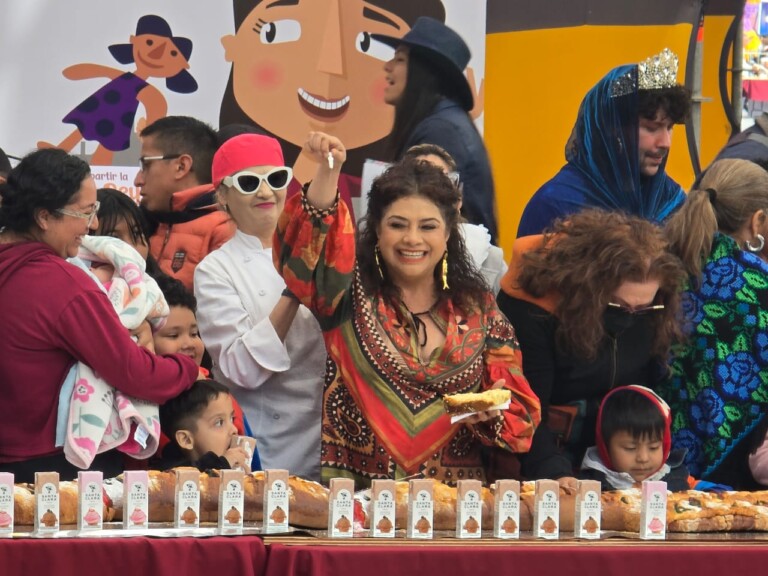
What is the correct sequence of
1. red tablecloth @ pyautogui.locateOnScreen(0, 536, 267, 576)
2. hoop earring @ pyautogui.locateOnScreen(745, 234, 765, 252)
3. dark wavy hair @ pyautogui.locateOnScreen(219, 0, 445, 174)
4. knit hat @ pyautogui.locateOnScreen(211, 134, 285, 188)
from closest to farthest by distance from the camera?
red tablecloth @ pyautogui.locateOnScreen(0, 536, 267, 576) → knit hat @ pyautogui.locateOnScreen(211, 134, 285, 188) → hoop earring @ pyautogui.locateOnScreen(745, 234, 765, 252) → dark wavy hair @ pyautogui.locateOnScreen(219, 0, 445, 174)

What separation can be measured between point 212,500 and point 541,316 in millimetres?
1179

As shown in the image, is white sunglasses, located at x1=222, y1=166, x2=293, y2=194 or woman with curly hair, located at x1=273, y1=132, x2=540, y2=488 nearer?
woman with curly hair, located at x1=273, y1=132, x2=540, y2=488

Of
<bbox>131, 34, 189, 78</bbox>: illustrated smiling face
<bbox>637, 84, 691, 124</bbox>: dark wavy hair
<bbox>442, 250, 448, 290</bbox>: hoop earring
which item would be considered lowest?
<bbox>442, 250, 448, 290</bbox>: hoop earring

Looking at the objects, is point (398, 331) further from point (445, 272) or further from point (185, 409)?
point (185, 409)

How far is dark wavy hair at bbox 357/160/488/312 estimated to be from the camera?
3521mm

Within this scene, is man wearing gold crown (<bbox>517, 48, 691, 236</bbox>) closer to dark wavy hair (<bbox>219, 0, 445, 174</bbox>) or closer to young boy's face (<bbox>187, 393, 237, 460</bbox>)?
dark wavy hair (<bbox>219, 0, 445, 174</bbox>)

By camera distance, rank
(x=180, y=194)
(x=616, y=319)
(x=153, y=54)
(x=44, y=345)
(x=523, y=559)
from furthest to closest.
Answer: (x=153, y=54) < (x=180, y=194) < (x=616, y=319) < (x=44, y=345) < (x=523, y=559)

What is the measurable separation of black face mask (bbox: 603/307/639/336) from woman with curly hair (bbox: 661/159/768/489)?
Answer: 223 millimetres

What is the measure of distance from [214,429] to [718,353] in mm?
1435

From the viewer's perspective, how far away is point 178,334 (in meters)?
3.68

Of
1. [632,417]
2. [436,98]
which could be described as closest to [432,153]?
[436,98]

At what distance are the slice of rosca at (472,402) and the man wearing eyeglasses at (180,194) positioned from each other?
117 cm

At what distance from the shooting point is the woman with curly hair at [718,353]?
383cm

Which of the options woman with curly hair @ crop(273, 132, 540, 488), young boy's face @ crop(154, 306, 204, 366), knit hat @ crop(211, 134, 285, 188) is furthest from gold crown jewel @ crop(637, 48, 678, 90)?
young boy's face @ crop(154, 306, 204, 366)
